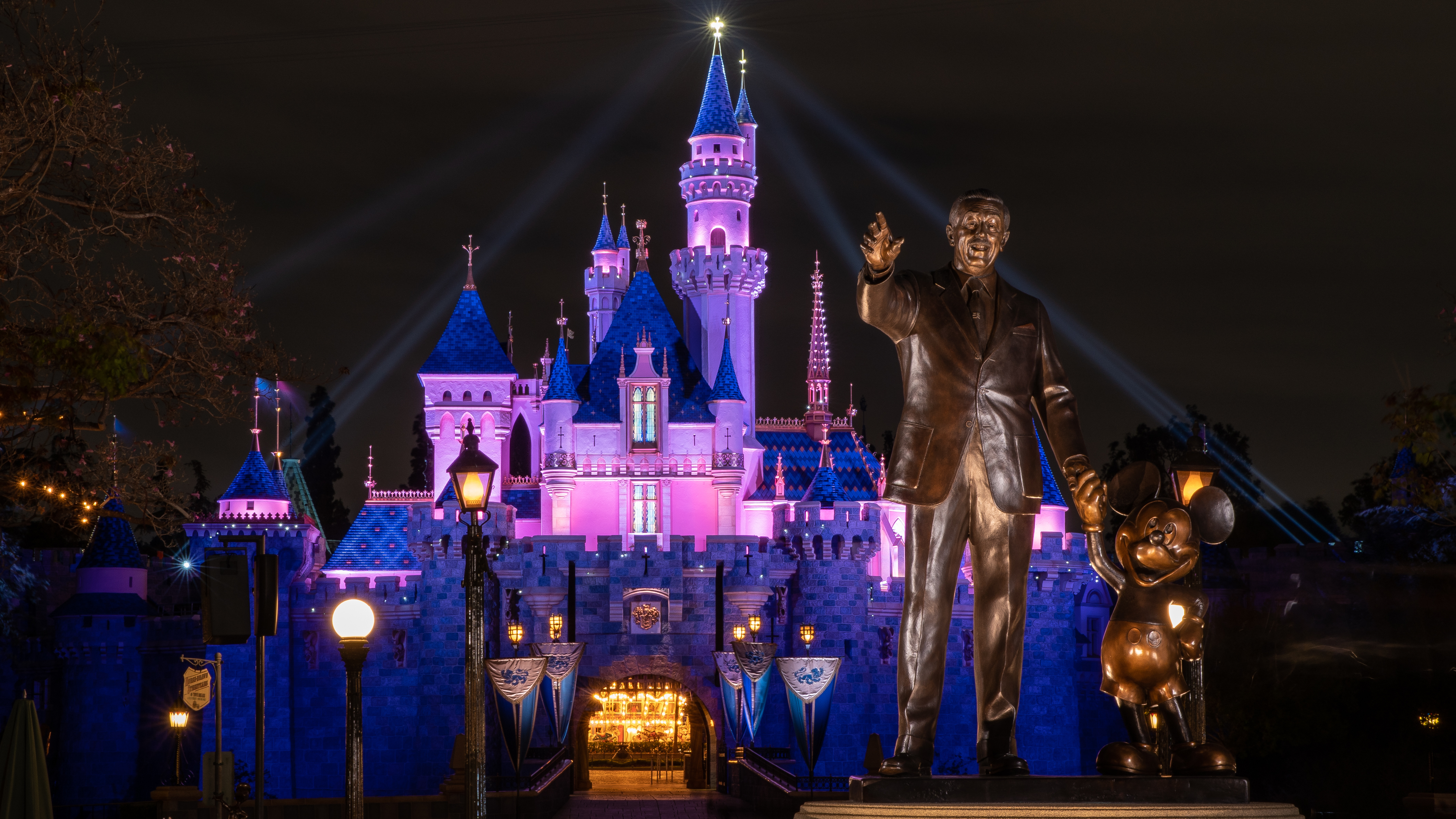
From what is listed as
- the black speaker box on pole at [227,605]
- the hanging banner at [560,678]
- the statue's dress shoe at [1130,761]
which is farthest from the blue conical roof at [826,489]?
the statue's dress shoe at [1130,761]

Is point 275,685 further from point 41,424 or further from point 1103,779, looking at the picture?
point 1103,779

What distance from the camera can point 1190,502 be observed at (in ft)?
30.8

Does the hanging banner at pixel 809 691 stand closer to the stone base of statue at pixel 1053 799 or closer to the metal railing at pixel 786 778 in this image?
the metal railing at pixel 786 778

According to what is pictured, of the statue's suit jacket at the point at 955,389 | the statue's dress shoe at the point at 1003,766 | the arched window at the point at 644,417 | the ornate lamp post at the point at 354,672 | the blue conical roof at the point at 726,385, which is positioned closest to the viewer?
the statue's dress shoe at the point at 1003,766

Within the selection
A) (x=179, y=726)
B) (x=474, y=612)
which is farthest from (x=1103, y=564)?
(x=179, y=726)

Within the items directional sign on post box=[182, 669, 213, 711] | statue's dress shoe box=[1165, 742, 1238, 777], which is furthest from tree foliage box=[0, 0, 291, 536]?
directional sign on post box=[182, 669, 213, 711]

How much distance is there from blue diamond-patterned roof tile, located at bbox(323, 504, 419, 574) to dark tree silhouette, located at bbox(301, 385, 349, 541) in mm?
20857

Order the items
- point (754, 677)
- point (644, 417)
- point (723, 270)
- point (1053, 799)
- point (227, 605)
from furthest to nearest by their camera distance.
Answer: point (723, 270), point (644, 417), point (754, 677), point (227, 605), point (1053, 799)

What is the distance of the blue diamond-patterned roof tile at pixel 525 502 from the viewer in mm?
44875

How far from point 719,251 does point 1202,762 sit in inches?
1440

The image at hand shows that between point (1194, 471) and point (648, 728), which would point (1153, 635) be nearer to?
point (1194, 471)

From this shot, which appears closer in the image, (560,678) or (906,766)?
(906,766)

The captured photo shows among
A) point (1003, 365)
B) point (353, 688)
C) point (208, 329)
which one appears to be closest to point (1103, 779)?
point (1003, 365)

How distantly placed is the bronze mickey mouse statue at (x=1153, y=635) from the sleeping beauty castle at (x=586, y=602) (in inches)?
928
